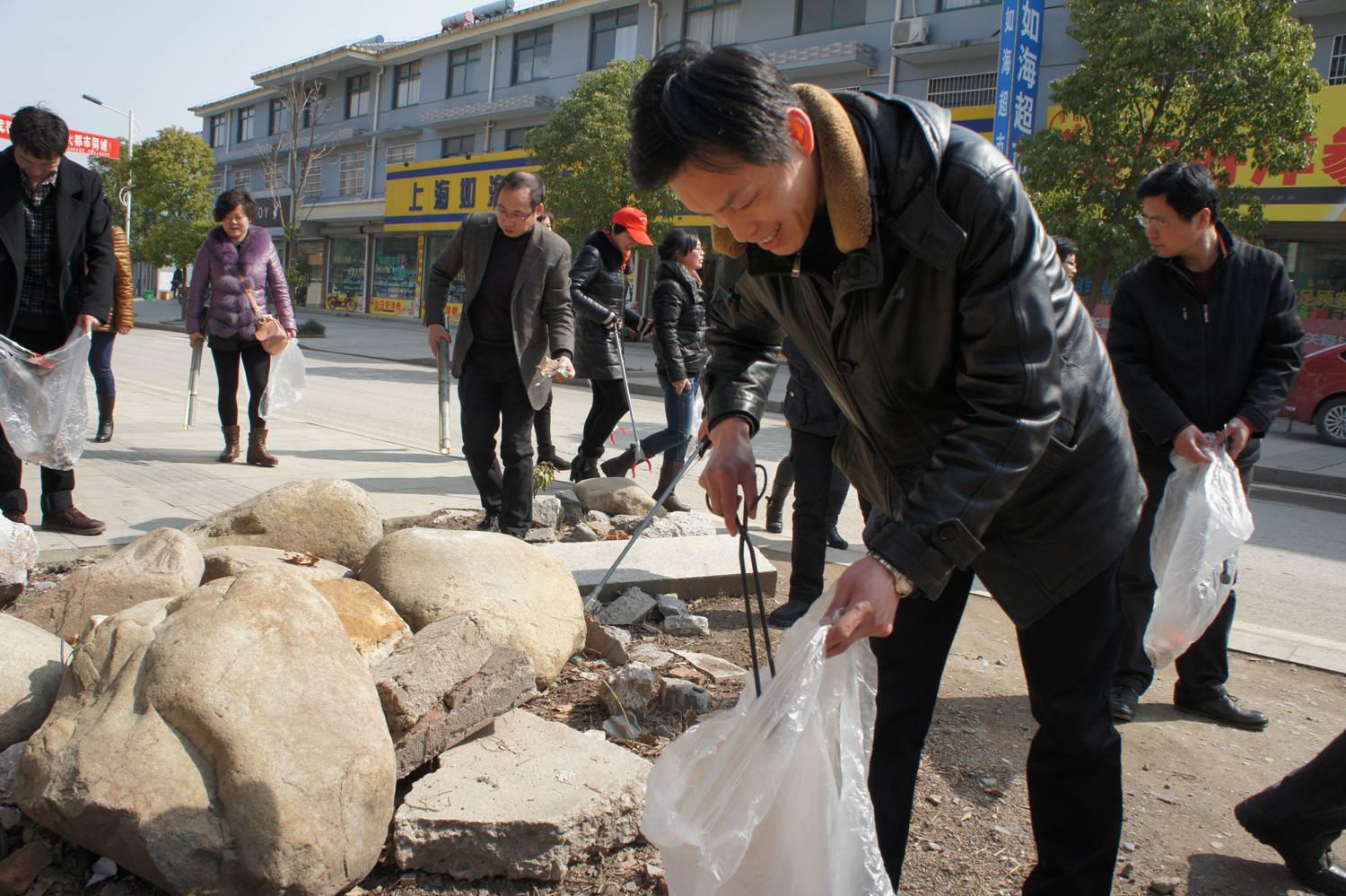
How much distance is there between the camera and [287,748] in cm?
215

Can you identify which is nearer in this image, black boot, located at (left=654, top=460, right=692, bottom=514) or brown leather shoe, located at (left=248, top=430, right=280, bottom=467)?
black boot, located at (left=654, top=460, right=692, bottom=514)

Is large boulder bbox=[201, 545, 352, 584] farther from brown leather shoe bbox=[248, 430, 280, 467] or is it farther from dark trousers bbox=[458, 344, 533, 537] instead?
brown leather shoe bbox=[248, 430, 280, 467]

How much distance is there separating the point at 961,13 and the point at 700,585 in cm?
2009

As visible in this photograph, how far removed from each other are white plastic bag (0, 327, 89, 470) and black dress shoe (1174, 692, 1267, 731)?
4.65m

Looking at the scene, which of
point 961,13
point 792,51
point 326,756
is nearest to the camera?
point 326,756

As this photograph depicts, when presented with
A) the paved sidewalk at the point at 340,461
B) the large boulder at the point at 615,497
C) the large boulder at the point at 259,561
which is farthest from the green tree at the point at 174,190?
the large boulder at the point at 259,561

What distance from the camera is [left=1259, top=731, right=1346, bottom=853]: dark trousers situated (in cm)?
243

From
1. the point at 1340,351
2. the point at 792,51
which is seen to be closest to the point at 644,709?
the point at 1340,351

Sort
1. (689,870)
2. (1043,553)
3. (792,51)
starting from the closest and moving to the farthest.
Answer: (689,870) → (1043,553) → (792,51)

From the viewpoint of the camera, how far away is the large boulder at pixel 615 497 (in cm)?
591

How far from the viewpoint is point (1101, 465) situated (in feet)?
6.13

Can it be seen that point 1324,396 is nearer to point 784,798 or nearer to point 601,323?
point 601,323

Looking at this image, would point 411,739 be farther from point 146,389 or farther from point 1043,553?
point 146,389

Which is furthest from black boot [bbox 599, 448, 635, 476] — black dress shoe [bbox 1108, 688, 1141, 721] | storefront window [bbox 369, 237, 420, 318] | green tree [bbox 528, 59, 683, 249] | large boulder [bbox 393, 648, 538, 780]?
storefront window [bbox 369, 237, 420, 318]
